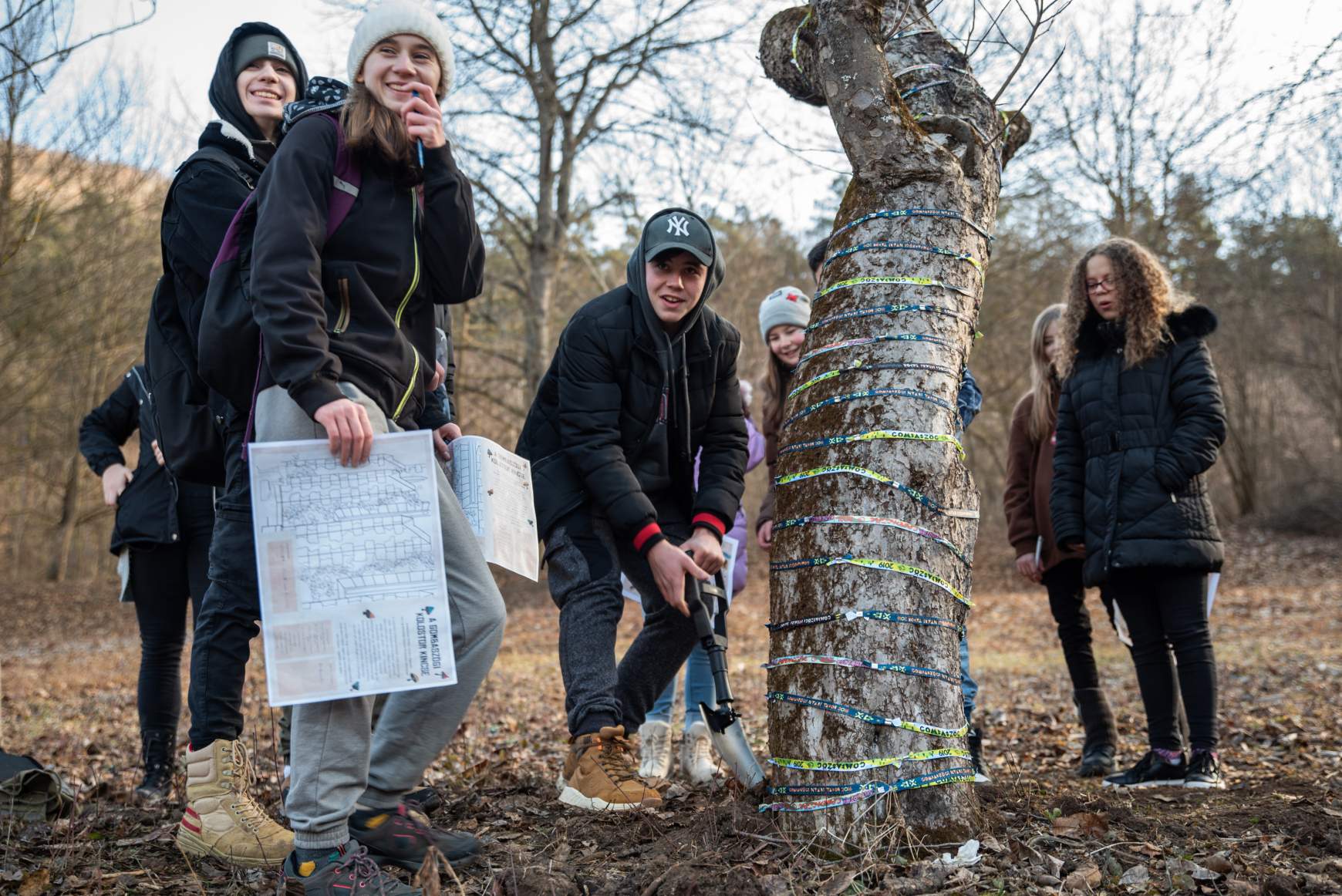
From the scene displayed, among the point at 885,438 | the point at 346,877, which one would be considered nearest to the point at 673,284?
the point at 885,438

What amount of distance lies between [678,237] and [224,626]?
193 cm

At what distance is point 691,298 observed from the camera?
364 cm

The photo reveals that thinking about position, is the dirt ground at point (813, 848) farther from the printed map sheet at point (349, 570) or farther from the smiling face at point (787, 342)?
the smiling face at point (787, 342)

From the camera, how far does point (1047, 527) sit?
518cm

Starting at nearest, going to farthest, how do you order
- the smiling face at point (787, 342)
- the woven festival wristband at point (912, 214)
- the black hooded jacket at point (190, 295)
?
the woven festival wristband at point (912, 214) < the black hooded jacket at point (190, 295) < the smiling face at point (787, 342)

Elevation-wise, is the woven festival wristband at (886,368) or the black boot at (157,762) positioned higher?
the woven festival wristband at (886,368)

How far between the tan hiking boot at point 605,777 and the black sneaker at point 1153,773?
2050 mm

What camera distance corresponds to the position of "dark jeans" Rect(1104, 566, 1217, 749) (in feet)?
13.8

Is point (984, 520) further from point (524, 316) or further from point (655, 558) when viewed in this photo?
point (655, 558)

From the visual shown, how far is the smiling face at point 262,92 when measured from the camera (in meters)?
3.54

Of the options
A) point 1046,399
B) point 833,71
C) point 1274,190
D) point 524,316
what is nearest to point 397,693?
point 833,71

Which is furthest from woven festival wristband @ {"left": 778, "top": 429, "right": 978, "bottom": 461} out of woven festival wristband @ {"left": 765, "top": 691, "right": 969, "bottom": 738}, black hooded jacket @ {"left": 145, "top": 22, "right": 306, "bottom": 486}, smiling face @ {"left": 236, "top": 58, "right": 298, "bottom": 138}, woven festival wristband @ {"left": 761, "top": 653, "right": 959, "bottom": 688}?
smiling face @ {"left": 236, "top": 58, "right": 298, "bottom": 138}

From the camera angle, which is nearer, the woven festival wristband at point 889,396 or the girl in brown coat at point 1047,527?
the woven festival wristband at point 889,396

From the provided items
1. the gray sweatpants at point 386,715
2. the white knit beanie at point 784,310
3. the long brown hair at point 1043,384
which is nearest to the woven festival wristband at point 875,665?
the gray sweatpants at point 386,715
